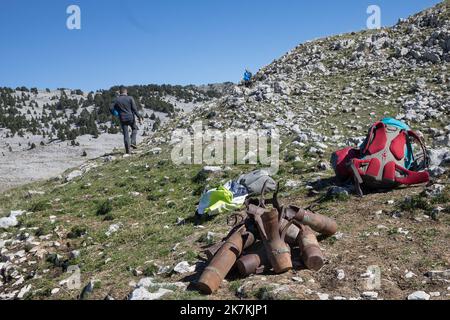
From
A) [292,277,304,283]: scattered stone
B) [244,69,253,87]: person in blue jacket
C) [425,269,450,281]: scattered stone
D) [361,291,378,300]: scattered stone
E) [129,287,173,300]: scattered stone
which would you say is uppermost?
[244,69,253,87]: person in blue jacket

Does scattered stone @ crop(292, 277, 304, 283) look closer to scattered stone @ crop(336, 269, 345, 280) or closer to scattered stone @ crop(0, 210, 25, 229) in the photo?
scattered stone @ crop(336, 269, 345, 280)

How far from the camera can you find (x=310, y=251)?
5586 millimetres

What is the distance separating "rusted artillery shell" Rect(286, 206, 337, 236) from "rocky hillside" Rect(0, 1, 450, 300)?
23 cm

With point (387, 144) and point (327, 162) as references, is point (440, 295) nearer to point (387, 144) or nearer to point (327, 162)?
point (387, 144)

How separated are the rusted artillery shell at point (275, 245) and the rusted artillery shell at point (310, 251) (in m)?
0.24

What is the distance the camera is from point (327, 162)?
11.3 m

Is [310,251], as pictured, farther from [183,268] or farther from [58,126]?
[58,126]

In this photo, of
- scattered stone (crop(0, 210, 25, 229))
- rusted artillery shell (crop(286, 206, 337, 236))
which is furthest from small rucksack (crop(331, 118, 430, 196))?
scattered stone (crop(0, 210, 25, 229))

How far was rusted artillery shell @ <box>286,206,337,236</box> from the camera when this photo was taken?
244 inches

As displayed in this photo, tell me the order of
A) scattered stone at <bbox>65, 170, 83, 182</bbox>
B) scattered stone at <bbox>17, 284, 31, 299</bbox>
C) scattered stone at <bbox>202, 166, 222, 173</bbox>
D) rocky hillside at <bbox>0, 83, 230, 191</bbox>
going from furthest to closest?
rocky hillside at <bbox>0, 83, 230, 191</bbox>
scattered stone at <bbox>65, 170, 83, 182</bbox>
scattered stone at <bbox>202, 166, 222, 173</bbox>
scattered stone at <bbox>17, 284, 31, 299</bbox>

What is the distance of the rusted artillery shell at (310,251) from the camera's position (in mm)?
5531

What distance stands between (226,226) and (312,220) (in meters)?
2.08

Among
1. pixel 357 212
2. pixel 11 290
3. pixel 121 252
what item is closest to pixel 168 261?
pixel 121 252

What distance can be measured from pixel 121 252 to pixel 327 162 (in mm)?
6046
